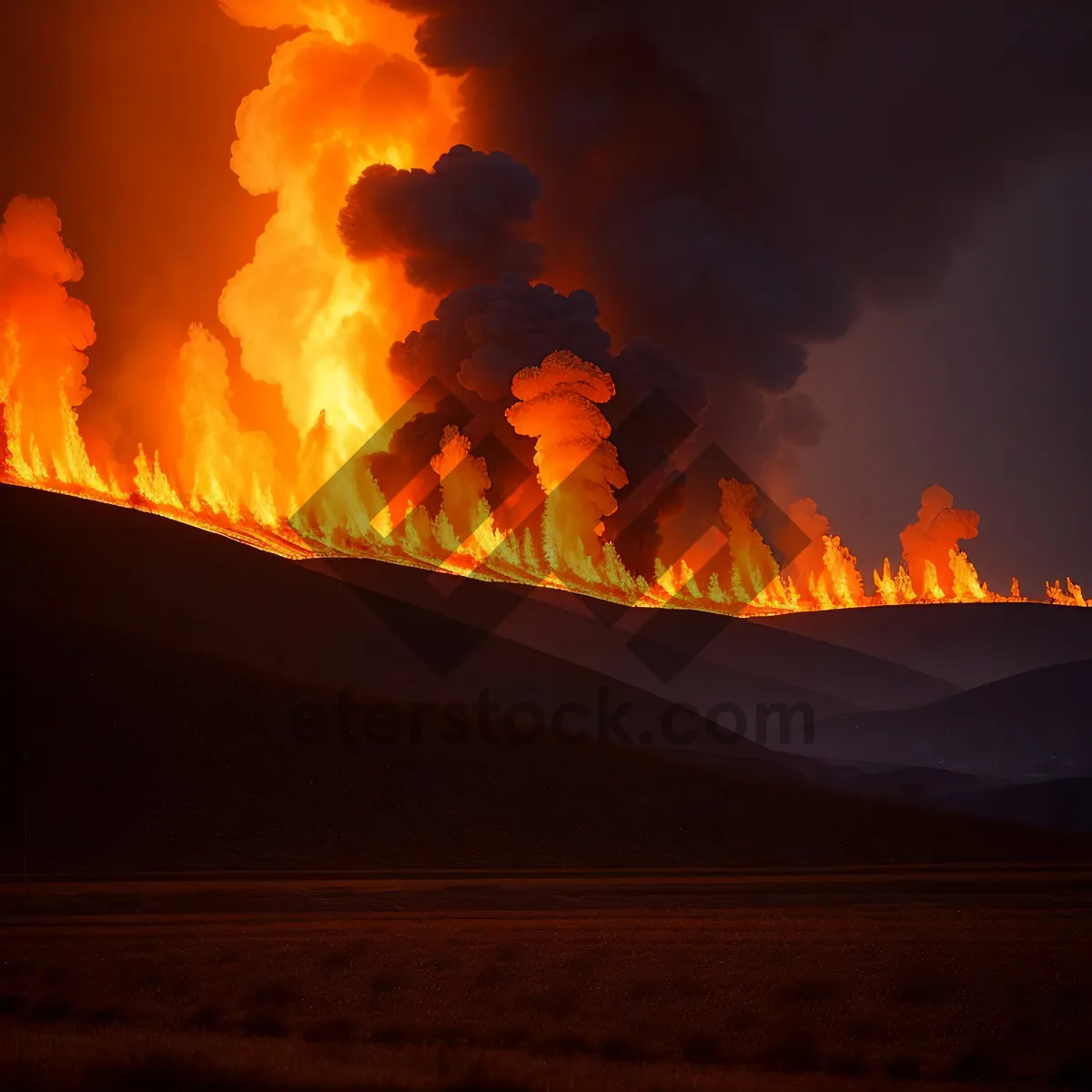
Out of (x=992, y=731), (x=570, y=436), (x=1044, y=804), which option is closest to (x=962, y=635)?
(x=992, y=731)

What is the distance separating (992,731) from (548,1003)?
268 ft

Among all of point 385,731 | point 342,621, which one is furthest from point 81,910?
point 342,621

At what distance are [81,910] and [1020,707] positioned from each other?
262ft

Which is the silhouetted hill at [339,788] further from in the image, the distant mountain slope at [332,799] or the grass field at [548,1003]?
the grass field at [548,1003]

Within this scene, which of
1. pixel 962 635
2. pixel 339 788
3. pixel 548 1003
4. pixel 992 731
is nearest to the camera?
pixel 548 1003

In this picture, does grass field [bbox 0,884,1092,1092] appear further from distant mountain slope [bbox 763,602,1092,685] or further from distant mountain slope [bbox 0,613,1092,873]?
distant mountain slope [bbox 763,602,1092,685]

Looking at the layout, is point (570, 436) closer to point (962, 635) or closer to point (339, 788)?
point (962, 635)

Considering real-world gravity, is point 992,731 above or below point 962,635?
below

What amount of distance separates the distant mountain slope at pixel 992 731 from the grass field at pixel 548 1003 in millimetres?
67798

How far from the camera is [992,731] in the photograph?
3649 inches

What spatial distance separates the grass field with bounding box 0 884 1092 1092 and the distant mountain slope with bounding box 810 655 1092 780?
222ft

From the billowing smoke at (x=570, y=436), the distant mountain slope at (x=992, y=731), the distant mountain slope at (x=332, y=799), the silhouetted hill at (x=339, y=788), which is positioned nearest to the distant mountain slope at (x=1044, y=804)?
the silhouetted hill at (x=339, y=788)

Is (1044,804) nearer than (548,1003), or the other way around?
(548,1003)

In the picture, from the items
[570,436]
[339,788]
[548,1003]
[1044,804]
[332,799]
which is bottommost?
[548,1003]
